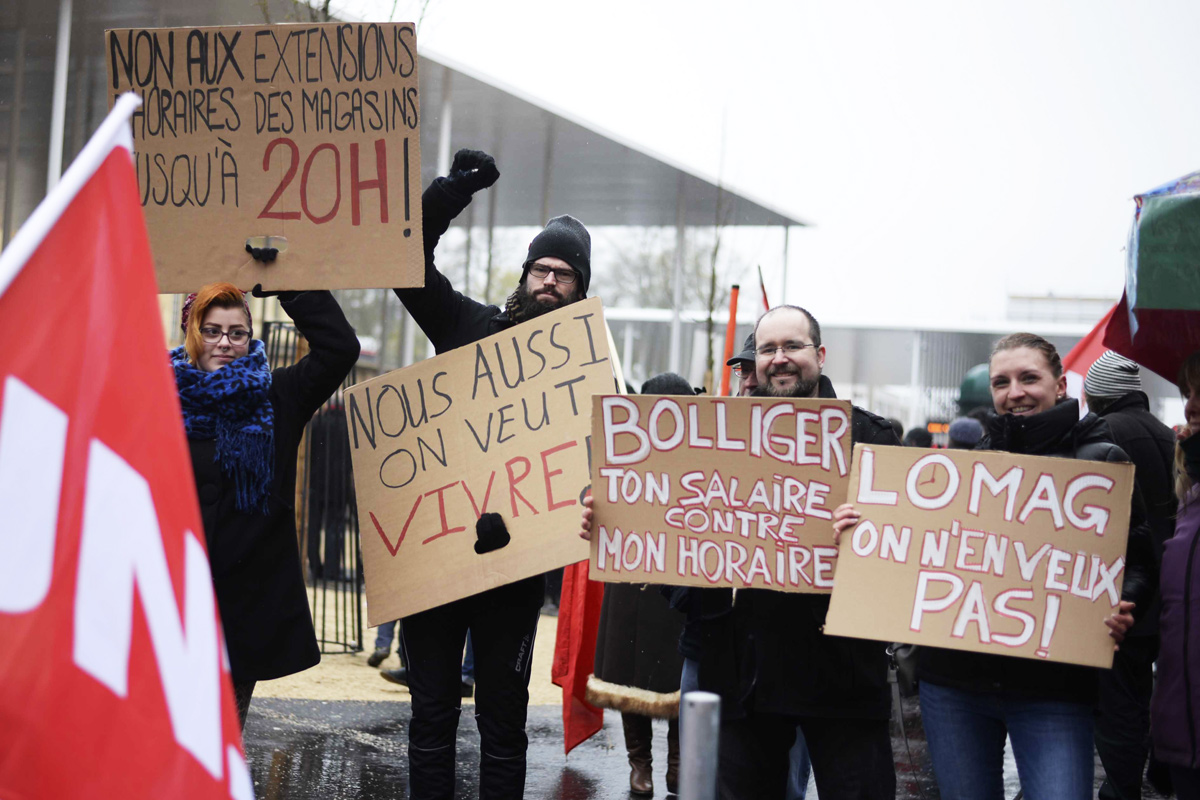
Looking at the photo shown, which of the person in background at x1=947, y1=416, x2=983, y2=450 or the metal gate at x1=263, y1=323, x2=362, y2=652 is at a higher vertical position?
the person in background at x1=947, y1=416, x2=983, y2=450

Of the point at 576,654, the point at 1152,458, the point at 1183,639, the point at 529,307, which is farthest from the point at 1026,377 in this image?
the point at 576,654

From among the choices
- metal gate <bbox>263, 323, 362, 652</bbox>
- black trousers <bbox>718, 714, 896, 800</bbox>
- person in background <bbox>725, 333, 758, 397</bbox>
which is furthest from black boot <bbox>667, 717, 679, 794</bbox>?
metal gate <bbox>263, 323, 362, 652</bbox>

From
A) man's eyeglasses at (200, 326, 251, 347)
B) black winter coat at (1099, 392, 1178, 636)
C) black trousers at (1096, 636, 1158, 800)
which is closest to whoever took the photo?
man's eyeglasses at (200, 326, 251, 347)

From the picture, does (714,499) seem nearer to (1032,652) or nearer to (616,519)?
(616,519)

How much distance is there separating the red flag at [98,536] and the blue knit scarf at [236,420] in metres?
1.65

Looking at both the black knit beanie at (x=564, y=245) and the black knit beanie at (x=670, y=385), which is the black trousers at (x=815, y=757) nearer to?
the black knit beanie at (x=564, y=245)

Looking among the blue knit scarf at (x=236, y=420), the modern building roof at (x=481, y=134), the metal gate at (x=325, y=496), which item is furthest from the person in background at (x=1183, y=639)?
the modern building roof at (x=481, y=134)

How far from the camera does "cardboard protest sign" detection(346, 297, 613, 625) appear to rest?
143 inches

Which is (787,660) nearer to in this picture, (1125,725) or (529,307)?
(529,307)

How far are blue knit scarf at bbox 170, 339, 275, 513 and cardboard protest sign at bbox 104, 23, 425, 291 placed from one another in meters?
0.35

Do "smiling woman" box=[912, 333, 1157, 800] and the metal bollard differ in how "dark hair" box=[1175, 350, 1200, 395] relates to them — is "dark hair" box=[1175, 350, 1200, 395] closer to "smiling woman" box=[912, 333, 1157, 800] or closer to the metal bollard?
"smiling woman" box=[912, 333, 1157, 800]

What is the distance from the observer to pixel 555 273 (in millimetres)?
3875

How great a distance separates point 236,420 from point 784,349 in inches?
64.3

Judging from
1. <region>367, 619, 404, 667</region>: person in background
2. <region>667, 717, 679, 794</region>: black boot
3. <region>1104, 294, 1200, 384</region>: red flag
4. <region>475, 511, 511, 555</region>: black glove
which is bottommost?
<region>367, 619, 404, 667</region>: person in background
